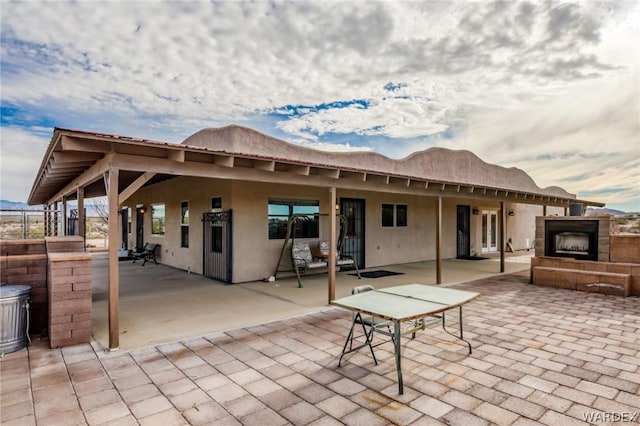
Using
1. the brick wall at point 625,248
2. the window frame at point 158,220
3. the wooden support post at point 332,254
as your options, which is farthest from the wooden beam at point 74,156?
the brick wall at point 625,248

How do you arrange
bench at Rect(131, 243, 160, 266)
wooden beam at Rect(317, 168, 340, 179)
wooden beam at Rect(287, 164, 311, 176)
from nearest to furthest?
wooden beam at Rect(287, 164, 311, 176) < wooden beam at Rect(317, 168, 340, 179) < bench at Rect(131, 243, 160, 266)

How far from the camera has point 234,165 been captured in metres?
4.89

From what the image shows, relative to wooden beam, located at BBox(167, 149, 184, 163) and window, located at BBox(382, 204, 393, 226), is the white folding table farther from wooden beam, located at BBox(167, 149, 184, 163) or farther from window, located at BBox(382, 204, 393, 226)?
window, located at BBox(382, 204, 393, 226)

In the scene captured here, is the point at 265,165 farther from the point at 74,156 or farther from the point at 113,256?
the point at 74,156

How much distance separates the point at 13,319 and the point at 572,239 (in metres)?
10.2

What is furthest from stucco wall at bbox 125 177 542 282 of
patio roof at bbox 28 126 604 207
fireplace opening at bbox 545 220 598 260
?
fireplace opening at bbox 545 220 598 260

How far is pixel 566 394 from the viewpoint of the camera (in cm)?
283

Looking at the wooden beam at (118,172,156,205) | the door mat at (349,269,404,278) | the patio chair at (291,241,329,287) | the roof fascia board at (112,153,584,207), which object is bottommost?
the door mat at (349,269,404,278)

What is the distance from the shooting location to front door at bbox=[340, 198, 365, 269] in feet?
32.8

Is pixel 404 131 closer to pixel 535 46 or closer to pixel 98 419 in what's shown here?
pixel 535 46

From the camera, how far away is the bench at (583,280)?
662cm

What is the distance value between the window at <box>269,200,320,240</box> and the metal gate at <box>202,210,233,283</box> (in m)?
1.09

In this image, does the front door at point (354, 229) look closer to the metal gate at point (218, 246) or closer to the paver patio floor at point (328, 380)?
the metal gate at point (218, 246)

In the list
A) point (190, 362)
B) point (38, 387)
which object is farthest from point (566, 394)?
point (38, 387)
